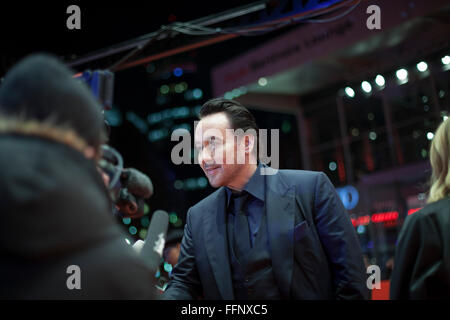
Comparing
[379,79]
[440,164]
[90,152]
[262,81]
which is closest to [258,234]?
[440,164]

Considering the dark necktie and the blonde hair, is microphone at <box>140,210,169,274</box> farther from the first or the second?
the blonde hair

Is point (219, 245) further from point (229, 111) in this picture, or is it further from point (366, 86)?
point (366, 86)

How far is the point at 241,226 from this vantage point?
221 cm

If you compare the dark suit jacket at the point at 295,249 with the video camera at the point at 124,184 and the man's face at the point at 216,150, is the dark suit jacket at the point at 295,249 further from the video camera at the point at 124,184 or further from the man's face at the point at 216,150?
the video camera at the point at 124,184

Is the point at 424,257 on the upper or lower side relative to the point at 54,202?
lower

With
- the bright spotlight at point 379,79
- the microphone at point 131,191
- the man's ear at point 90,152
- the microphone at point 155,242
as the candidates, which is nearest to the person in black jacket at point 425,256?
the microphone at point 155,242

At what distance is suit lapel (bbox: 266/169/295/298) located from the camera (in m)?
1.95

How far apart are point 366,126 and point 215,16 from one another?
27.9ft

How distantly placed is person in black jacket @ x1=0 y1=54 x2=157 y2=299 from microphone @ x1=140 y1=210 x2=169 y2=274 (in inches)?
10.9

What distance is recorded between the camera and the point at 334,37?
855 cm

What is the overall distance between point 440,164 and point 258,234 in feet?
3.09

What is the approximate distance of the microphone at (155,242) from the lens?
1.44 metres

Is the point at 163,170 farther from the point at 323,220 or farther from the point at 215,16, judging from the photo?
the point at 323,220

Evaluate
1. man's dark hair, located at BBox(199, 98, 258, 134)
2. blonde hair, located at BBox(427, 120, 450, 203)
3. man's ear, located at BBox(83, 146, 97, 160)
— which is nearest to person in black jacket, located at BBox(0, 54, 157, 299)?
man's ear, located at BBox(83, 146, 97, 160)
